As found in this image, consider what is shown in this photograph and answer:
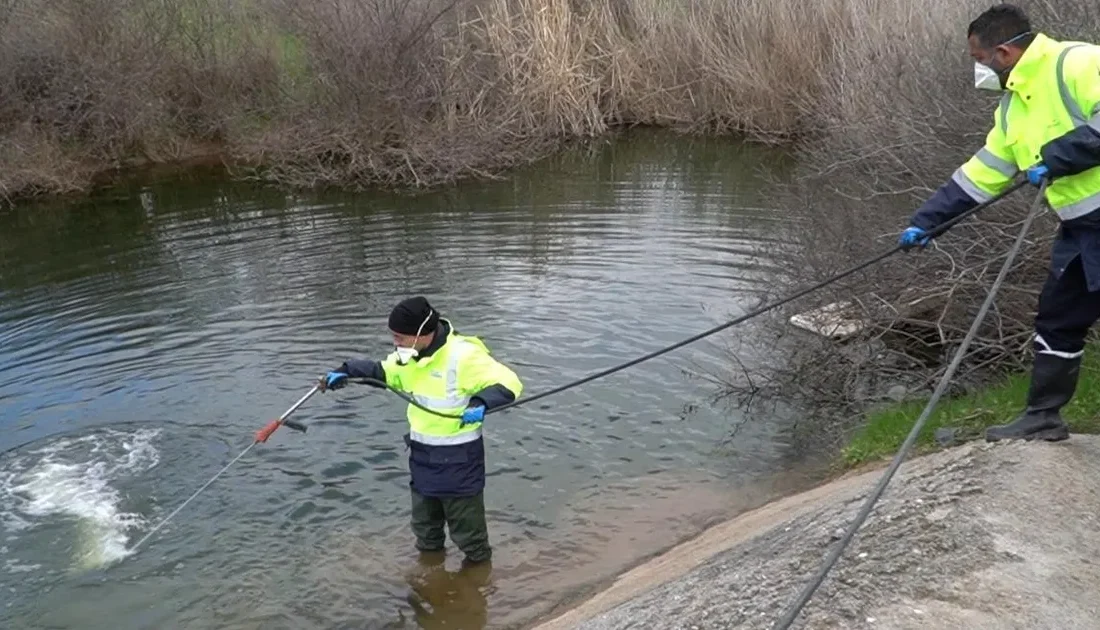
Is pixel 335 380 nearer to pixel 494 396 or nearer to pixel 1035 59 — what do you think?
pixel 494 396

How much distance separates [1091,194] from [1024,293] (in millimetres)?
3388

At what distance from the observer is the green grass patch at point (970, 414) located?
21.4 feet

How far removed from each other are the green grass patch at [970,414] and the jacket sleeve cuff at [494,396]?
2.93m

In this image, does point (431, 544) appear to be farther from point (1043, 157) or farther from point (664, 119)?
point (664, 119)

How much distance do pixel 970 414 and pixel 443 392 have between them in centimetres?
377

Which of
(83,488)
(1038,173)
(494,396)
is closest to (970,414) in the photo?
(1038,173)

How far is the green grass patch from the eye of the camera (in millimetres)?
6516

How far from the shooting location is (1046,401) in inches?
227

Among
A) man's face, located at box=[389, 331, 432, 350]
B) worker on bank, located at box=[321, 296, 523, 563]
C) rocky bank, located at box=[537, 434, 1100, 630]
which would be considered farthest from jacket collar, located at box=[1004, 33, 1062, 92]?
man's face, located at box=[389, 331, 432, 350]

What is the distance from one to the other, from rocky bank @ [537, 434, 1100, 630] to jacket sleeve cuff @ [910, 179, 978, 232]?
4.62 feet

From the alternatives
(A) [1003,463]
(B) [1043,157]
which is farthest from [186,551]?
(B) [1043,157]

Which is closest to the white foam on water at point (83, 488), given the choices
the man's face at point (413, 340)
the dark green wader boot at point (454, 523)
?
the dark green wader boot at point (454, 523)

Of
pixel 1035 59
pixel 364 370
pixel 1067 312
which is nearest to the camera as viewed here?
pixel 1035 59

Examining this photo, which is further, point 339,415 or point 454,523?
point 339,415
